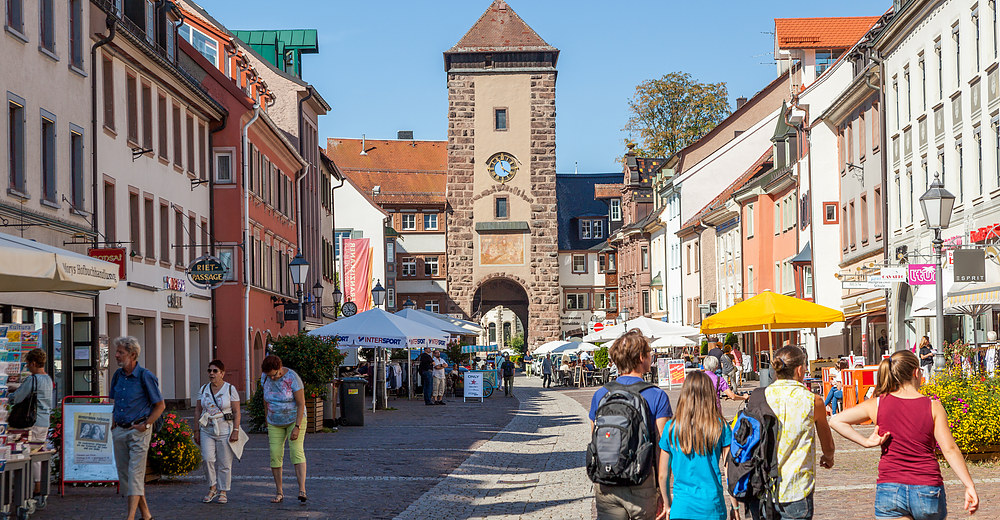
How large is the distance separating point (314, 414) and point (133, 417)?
12365 millimetres

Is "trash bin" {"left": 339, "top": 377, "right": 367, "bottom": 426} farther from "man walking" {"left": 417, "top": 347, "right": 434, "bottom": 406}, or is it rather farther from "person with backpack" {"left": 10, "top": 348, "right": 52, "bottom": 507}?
"person with backpack" {"left": 10, "top": 348, "right": 52, "bottom": 507}

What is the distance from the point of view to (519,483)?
15180mm

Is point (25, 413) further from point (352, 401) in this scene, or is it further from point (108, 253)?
point (352, 401)

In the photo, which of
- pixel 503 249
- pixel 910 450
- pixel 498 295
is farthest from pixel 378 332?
pixel 498 295

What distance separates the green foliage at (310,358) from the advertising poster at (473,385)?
14318mm

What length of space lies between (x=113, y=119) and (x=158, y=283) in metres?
4.78

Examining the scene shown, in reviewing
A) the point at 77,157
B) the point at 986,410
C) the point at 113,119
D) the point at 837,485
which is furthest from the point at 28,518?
the point at 113,119

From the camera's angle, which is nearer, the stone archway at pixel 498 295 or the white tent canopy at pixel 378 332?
the white tent canopy at pixel 378 332

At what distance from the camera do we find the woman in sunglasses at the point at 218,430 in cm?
1266

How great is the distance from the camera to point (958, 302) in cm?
2323

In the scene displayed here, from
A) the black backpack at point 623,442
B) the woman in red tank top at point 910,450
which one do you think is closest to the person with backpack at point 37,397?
the black backpack at point 623,442

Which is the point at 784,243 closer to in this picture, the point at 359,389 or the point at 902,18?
the point at 902,18

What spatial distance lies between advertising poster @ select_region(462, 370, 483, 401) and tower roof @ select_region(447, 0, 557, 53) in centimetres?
4419

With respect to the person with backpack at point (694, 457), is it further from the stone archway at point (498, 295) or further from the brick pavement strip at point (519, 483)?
the stone archway at point (498, 295)
